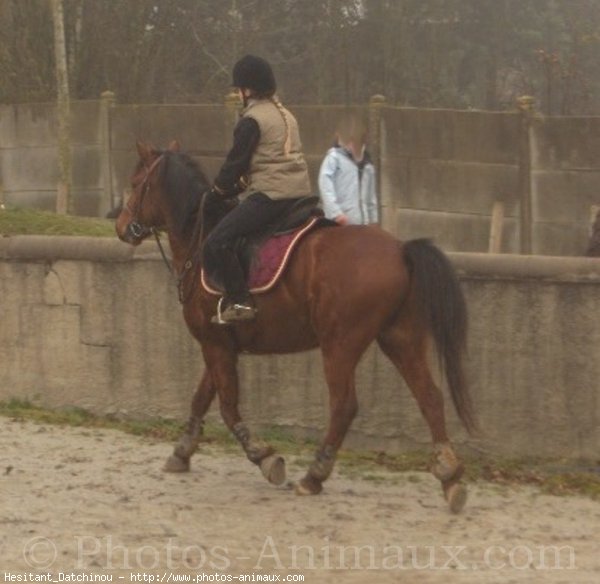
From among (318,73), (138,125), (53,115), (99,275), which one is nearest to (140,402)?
(99,275)

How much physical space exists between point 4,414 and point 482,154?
33.9 feet

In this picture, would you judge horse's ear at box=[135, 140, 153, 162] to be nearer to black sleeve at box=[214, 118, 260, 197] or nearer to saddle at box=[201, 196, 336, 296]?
black sleeve at box=[214, 118, 260, 197]

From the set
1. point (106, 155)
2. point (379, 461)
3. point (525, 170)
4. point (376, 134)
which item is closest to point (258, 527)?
point (379, 461)

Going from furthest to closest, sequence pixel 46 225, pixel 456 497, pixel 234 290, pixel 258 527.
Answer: pixel 46 225 < pixel 234 290 < pixel 456 497 < pixel 258 527

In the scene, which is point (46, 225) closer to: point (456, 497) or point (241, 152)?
point (241, 152)

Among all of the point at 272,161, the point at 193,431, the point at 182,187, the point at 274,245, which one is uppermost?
the point at 272,161

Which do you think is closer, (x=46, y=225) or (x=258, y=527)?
(x=258, y=527)

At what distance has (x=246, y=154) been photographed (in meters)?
9.51

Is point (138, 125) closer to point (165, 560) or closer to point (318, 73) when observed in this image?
point (318, 73)

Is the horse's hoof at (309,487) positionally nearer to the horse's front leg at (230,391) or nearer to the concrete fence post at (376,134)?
the horse's front leg at (230,391)

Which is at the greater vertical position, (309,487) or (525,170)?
(525,170)

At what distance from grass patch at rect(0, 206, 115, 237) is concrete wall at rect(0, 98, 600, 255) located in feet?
13.5

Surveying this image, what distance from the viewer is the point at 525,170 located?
2012 cm

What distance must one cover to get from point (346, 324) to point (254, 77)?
1.56 meters
